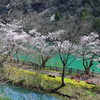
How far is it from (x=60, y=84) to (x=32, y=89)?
2.44 meters

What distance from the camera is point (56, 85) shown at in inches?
474

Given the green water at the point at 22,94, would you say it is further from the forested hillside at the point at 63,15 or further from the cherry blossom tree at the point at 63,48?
the forested hillside at the point at 63,15

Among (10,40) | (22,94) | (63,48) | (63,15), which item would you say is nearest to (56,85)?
(22,94)

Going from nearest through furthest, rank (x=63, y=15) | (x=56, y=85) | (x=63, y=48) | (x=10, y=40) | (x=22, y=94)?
(x=22, y=94)
(x=56, y=85)
(x=10, y=40)
(x=63, y=48)
(x=63, y=15)

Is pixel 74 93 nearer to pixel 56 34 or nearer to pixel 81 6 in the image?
pixel 56 34

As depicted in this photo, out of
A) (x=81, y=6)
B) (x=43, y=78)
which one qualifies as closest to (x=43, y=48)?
(x=43, y=78)

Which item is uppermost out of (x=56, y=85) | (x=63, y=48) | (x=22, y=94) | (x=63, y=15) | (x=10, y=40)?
(x=63, y=15)

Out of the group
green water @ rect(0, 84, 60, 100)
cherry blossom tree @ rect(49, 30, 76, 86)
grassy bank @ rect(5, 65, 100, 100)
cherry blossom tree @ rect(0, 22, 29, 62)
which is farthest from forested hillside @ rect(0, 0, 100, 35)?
green water @ rect(0, 84, 60, 100)

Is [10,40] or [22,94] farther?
[10,40]

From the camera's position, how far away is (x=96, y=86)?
1166cm

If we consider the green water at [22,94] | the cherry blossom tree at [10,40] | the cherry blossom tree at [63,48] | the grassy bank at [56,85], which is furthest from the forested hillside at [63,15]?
the green water at [22,94]

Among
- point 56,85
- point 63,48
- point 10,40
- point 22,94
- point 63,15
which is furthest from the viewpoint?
point 63,15

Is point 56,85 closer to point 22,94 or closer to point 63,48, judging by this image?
point 22,94

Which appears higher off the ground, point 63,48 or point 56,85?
point 63,48
